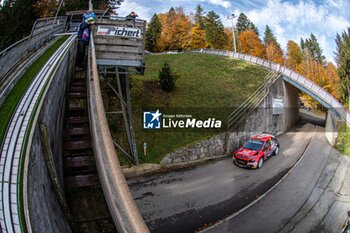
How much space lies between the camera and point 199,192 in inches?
526

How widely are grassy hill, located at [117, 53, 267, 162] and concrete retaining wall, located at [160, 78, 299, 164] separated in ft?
1.76

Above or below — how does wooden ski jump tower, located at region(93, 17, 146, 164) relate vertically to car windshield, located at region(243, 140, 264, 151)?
above

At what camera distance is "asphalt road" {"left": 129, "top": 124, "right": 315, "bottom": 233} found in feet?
35.7

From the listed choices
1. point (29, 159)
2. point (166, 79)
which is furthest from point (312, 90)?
point (29, 159)

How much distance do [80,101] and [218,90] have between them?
1803cm

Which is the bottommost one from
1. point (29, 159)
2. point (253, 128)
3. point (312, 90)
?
point (253, 128)

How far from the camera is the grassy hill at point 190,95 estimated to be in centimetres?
1734

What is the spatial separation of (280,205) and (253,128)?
9853 mm

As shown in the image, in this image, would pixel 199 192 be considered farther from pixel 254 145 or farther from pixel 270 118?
pixel 270 118

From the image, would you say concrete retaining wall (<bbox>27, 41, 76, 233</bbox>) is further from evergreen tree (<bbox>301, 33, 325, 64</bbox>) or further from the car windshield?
evergreen tree (<bbox>301, 33, 325, 64</bbox>)

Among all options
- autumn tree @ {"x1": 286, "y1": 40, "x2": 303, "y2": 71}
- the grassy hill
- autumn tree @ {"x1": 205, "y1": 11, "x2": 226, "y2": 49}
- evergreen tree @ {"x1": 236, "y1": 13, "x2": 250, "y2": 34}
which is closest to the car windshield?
the grassy hill

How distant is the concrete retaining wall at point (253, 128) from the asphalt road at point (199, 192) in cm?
99

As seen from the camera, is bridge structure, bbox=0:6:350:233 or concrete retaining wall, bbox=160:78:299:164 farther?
concrete retaining wall, bbox=160:78:299:164

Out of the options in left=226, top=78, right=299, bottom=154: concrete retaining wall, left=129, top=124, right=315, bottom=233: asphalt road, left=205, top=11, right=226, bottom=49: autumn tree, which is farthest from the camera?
left=205, top=11, right=226, bottom=49: autumn tree
